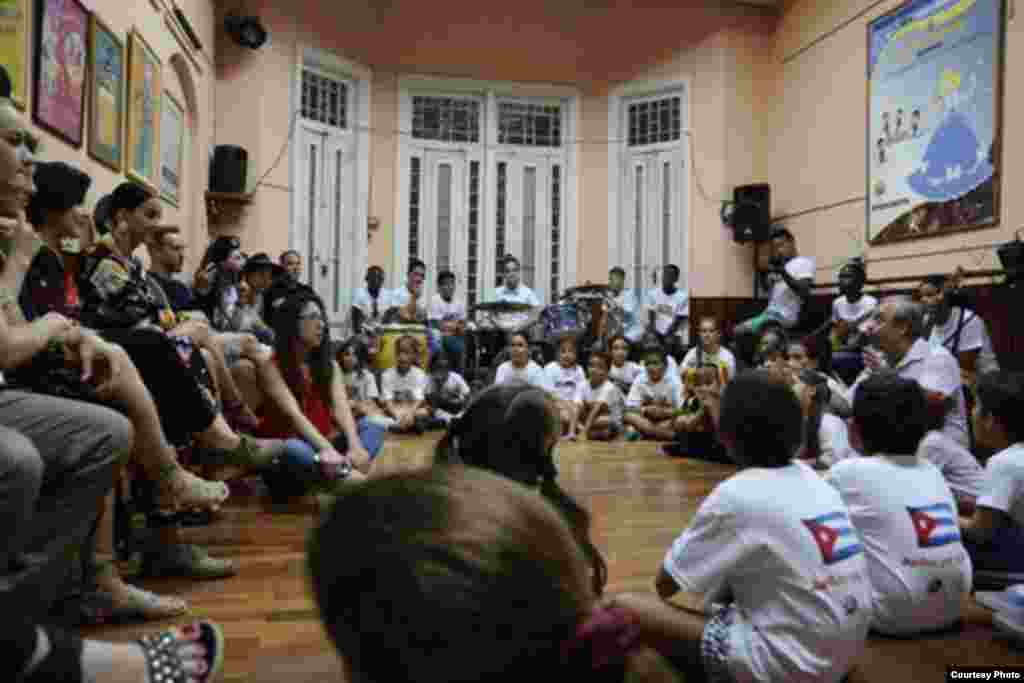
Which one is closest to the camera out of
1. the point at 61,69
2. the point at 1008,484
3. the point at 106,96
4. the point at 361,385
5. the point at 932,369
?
the point at 1008,484

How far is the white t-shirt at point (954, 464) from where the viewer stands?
2.36 meters

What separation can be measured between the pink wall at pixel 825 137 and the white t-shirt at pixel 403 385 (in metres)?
3.81

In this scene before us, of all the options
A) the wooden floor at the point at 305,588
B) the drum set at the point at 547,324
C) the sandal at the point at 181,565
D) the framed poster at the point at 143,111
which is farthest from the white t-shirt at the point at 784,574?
the drum set at the point at 547,324

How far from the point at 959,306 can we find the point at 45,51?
5049mm

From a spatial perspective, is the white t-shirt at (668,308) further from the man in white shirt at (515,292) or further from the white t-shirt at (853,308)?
the white t-shirt at (853,308)

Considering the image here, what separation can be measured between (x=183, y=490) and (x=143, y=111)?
136 inches

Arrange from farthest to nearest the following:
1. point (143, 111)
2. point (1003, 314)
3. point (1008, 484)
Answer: point (1003, 314) < point (143, 111) < point (1008, 484)

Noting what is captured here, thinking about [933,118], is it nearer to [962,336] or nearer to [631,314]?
[962,336]

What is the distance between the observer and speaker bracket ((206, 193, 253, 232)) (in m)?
6.52

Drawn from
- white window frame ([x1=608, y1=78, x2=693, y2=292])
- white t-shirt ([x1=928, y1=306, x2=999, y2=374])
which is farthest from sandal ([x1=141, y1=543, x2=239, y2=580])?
white window frame ([x1=608, y1=78, x2=693, y2=292])

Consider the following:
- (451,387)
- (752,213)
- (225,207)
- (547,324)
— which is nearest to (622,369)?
(547,324)

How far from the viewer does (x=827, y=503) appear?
134 cm

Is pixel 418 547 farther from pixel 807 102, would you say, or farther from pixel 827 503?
pixel 807 102

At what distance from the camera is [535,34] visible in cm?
830
